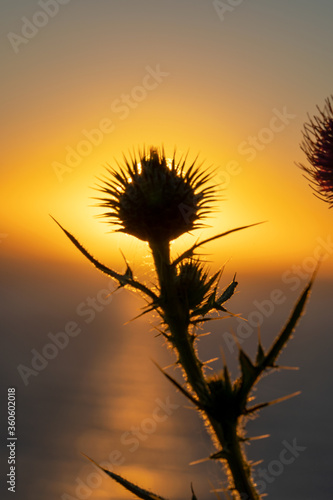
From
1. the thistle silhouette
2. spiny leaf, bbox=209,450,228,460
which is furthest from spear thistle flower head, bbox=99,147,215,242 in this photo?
spiny leaf, bbox=209,450,228,460

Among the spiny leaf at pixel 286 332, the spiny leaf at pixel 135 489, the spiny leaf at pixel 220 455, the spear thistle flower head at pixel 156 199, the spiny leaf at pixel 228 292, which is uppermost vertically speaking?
the spear thistle flower head at pixel 156 199

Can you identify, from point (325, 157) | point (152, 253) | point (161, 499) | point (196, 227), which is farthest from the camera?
point (325, 157)

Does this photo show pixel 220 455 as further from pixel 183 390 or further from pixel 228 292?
pixel 228 292

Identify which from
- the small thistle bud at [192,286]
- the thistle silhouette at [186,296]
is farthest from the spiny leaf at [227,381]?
the small thistle bud at [192,286]

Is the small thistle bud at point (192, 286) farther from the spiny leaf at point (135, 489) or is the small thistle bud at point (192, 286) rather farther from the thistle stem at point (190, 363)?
the spiny leaf at point (135, 489)

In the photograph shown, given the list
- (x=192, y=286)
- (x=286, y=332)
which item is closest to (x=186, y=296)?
(x=192, y=286)

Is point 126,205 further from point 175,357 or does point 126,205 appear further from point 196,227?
point 175,357

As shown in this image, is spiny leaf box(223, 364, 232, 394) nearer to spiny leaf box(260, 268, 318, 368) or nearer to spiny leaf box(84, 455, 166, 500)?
spiny leaf box(260, 268, 318, 368)

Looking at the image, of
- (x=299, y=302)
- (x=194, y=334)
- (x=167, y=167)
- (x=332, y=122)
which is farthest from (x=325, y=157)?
(x=299, y=302)
